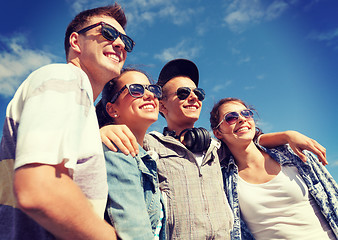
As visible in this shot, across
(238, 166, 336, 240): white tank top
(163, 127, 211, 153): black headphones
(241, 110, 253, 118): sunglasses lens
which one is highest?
(241, 110, 253, 118): sunglasses lens

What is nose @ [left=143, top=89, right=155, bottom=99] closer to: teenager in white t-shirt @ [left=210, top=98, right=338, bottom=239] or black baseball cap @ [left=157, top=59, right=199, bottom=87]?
black baseball cap @ [left=157, top=59, right=199, bottom=87]

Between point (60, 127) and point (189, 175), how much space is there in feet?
7.34

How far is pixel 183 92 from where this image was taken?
4.12 m

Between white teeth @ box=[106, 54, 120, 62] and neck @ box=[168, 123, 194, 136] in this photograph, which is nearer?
white teeth @ box=[106, 54, 120, 62]

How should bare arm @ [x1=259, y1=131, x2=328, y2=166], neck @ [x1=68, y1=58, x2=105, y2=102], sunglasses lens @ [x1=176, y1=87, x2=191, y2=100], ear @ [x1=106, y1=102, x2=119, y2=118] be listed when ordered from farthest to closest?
sunglasses lens @ [x1=176, y1=87, x2=191, y2=100] < bare arm @ [x1=259, y1=131, x2=328, y2=166] < ear @ [x1=106, y1=102, x2=119, y2=118] < neck @ [x1=68, y1=58, x2=105, y2=102]

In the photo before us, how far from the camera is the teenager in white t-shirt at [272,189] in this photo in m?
3.70

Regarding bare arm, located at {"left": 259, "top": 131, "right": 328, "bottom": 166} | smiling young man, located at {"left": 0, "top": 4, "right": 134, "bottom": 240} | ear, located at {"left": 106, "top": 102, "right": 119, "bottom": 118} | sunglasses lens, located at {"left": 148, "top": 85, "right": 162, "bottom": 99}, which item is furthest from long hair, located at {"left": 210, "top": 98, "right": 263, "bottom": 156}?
smiling young man, located at {"left": 0, "top": 4, "right": 134, "bottom": 240}

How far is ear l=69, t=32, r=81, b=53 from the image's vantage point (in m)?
2.69

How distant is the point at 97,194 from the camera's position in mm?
1423

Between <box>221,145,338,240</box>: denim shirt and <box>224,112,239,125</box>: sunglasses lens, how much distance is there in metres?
0.71

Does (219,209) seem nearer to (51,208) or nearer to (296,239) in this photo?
(296,239)

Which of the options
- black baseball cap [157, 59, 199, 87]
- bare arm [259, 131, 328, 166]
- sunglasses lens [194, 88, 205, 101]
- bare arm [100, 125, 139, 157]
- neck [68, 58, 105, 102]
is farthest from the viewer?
black baseball cap [157, 59, 199, 87]

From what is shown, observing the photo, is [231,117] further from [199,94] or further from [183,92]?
[183,92]

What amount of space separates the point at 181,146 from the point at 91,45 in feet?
5.80
